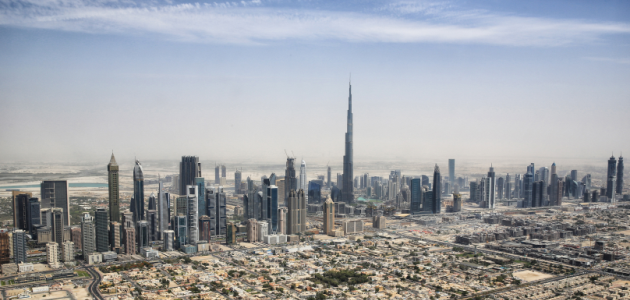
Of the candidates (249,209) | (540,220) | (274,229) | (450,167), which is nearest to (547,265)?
(540,220)

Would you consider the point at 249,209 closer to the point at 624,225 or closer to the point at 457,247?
the point at 457,247

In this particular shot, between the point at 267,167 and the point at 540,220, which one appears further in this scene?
the point at 267,167

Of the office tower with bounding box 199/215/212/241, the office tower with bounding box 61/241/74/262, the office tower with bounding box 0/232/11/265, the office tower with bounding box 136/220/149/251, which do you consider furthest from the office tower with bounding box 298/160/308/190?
the office tower with bounding box 0/232/11/265

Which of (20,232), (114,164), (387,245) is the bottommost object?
(387,245)

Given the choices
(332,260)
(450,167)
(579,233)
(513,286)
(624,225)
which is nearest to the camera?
(513,286)

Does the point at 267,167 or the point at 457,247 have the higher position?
the point at 267,167

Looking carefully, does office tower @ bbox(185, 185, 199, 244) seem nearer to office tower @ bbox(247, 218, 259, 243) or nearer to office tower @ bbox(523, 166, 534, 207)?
office tower @ bbox(247, 218, 259, 243)

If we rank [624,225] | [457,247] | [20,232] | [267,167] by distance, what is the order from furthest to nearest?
[267,167] < [624,225] < [457,247] < [20,232]
